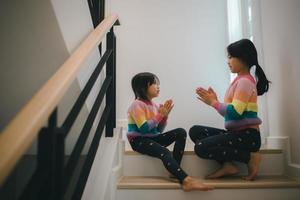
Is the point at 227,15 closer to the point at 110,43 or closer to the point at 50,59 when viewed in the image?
the point at 110,43

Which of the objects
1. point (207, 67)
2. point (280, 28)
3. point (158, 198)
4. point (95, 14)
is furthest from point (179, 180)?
point (207, 67)

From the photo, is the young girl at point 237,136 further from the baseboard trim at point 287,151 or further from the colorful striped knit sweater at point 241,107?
the baseboard trim at point 287,151

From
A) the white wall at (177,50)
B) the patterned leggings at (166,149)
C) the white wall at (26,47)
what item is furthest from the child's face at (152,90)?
the white wall at (177,50)

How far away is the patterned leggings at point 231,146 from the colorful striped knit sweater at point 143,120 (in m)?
0.35

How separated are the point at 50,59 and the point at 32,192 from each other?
772 millimetres

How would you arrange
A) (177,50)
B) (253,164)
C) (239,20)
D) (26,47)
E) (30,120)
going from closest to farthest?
(30,120)
(26,47)
(253,164)
(239,20)
(177,50)

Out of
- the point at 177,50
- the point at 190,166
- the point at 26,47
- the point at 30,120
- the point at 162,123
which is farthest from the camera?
the point at 177,50

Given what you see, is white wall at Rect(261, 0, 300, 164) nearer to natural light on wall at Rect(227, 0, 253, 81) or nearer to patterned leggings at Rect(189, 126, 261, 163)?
patterned leggings at Rect(189, 126, 261, 163)

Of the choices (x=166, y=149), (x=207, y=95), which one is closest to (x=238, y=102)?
(x=207, y=95)

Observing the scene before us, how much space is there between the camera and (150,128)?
1875 mm

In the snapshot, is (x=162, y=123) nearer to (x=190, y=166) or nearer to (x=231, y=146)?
(x=190, y=166)

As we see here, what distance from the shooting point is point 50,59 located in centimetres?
133

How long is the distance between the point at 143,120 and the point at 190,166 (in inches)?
17.4

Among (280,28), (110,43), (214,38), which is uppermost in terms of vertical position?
(214,38)
